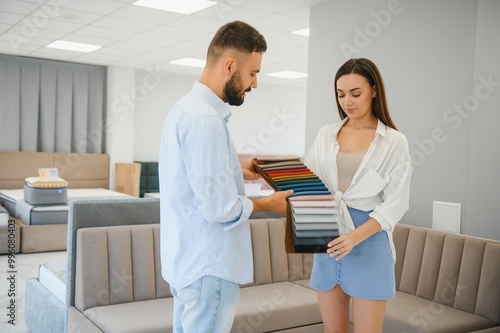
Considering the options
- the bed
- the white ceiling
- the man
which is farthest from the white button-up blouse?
the bed

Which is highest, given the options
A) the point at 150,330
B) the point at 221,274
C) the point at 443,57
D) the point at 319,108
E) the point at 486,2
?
the point at 486,2

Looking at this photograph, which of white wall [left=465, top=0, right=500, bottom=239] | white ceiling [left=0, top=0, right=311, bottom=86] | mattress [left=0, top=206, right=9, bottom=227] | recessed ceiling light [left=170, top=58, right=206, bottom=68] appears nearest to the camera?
white wall [left=465, top=0, right=500, bottom=239]

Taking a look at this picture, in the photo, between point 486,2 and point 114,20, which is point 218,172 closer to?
point 486,2

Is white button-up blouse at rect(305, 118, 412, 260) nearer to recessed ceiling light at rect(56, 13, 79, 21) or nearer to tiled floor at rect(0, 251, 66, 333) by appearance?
tiled floor at rect(0, 251, 66, 333)

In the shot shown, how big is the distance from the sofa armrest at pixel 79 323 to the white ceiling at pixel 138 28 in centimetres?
332

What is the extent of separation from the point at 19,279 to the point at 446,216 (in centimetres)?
389

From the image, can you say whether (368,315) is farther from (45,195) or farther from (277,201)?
(45,195)

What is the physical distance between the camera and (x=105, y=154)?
9.39 metres

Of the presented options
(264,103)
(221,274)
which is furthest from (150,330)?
(264,103)

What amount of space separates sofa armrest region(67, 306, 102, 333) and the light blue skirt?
1309mm

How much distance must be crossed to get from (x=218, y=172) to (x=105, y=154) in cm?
825

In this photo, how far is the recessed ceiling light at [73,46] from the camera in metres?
7.48

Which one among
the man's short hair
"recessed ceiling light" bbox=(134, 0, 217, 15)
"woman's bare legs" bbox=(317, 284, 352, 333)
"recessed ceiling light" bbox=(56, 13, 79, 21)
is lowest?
"woman's bare legs" bbox=(317, 284, 352, 333)

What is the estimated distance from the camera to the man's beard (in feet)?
5.51
